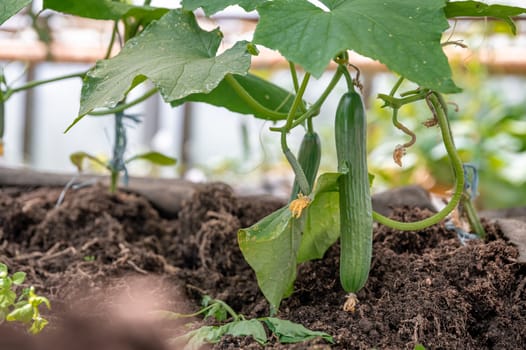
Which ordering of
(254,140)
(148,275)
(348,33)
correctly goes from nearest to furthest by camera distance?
(348,33) < (148,275) < (254,140)

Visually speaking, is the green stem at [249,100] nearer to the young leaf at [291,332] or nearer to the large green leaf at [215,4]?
the large green leaf at [215,4]

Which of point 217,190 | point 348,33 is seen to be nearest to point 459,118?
point 217,190

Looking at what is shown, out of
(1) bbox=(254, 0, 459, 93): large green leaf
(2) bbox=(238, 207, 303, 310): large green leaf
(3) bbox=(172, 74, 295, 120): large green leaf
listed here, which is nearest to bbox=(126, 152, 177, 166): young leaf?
(3) bbox=(172, 74, 295, 120): large green leaf

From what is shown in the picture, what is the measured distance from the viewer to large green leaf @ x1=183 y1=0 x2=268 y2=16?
854 mm

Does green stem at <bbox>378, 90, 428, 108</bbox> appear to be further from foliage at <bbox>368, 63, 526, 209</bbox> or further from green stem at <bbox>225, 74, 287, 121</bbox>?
foliage at <bbox>368, 63, 526, 209</bbox>

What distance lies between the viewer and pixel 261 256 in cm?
87

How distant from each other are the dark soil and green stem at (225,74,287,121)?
10.0 inches

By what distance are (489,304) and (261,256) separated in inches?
13.2

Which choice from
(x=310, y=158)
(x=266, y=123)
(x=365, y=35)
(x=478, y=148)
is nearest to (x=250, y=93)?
(x=310, y=158)

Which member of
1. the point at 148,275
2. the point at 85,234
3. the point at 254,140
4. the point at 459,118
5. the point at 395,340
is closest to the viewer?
the point at 395,340

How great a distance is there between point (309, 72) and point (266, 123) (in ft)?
7.39

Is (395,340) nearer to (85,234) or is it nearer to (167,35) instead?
(167,35)

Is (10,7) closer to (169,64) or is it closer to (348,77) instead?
(169,64)

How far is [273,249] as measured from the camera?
87 centimetres
